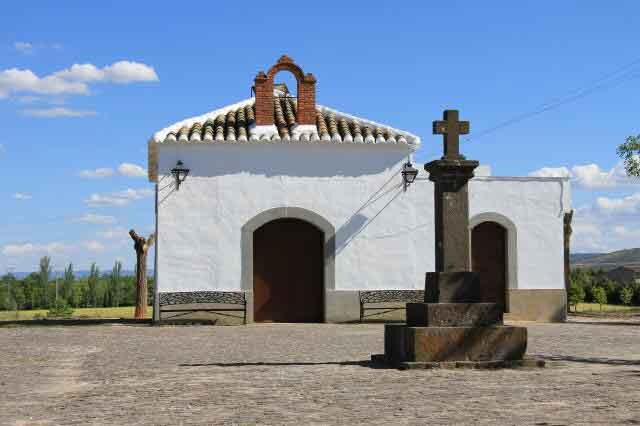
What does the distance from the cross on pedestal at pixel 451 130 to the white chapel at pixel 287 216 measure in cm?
765

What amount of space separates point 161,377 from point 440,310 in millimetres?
3214

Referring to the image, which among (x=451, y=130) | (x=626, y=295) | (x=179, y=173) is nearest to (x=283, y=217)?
(x=179, y=173)

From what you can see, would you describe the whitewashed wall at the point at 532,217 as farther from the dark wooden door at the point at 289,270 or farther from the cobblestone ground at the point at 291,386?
the cobblestone ground at the point at 291,386

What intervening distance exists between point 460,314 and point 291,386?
2546 mm

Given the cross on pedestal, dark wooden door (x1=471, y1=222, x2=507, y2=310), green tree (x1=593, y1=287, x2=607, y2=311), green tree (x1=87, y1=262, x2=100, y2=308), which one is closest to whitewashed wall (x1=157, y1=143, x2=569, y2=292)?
dark wooden door (x1=471, y1=222, x2=507, y2=310)

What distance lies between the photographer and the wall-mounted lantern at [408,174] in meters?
18.4

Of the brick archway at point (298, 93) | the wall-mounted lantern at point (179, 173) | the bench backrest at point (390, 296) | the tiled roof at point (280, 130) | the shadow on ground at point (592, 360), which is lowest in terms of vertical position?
the shadow on ground at point (592, 360)

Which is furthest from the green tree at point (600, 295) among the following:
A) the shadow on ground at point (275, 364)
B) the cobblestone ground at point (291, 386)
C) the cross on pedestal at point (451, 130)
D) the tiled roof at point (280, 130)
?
the shadow on ground at point (275, 364)

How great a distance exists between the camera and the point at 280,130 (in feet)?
60.7

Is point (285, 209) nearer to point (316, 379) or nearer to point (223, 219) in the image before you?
point (223, 219)

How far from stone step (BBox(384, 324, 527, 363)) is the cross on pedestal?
2304mm

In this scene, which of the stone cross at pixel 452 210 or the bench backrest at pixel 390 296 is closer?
the stone cross at pixel 452 210

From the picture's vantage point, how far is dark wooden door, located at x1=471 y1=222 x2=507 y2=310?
66.9 feet

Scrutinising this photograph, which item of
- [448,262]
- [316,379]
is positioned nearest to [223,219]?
[448,262]
